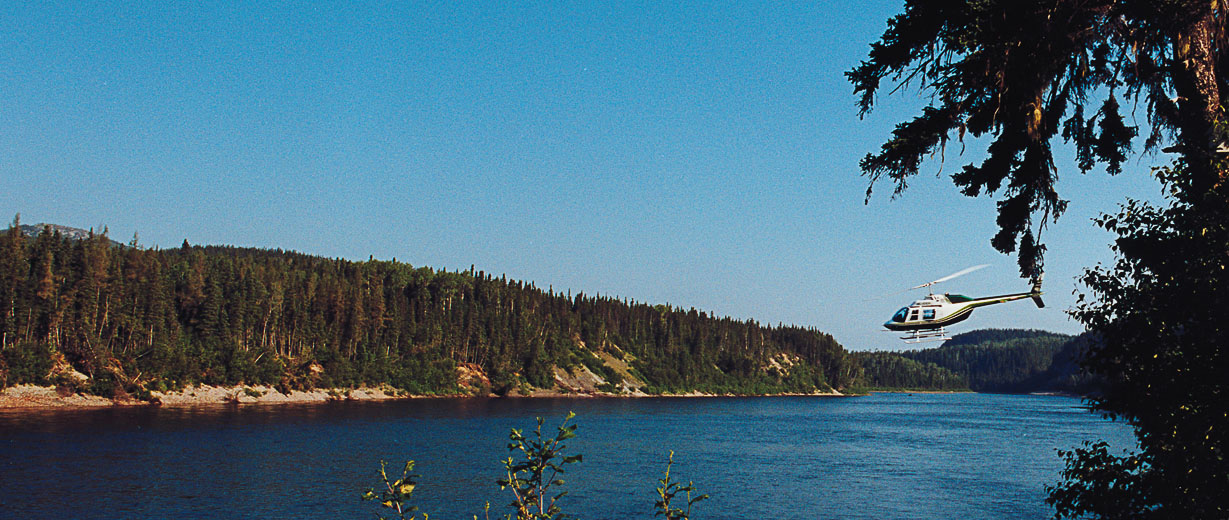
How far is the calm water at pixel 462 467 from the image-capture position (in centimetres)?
3944

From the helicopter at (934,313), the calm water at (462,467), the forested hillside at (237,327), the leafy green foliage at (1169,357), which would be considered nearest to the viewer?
the leafy green foliage at (1169,357)

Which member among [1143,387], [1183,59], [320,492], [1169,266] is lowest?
[320,492]

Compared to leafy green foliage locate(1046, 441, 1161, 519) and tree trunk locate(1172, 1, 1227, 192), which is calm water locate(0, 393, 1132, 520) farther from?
tree trunk locate(1172, 1, 1227, 192)

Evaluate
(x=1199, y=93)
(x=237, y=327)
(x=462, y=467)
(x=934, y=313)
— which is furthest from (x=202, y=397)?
(x=1199, y=93)

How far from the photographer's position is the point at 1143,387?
10.5 meters

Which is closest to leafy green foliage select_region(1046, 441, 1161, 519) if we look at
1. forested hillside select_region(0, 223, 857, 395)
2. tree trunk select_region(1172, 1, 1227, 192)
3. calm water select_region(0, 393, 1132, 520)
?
tree trunk select_region(1172, 1, 1227, 192)

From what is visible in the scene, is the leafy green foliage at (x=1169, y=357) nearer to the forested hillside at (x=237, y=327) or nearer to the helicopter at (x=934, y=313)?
the helicopter at (x=934, y=313)

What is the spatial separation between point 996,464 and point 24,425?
2972 inches

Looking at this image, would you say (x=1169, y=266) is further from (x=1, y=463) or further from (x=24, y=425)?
(x=24, y=425)

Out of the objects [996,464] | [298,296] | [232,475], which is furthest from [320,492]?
[298,296]

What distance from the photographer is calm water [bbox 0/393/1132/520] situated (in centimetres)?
3944

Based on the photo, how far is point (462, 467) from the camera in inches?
2090

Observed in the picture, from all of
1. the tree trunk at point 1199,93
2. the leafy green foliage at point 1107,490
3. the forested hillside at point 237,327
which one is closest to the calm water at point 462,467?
the forested hillside at point 237,327

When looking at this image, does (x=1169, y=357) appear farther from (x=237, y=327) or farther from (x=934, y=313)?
(x=237, y=327)
